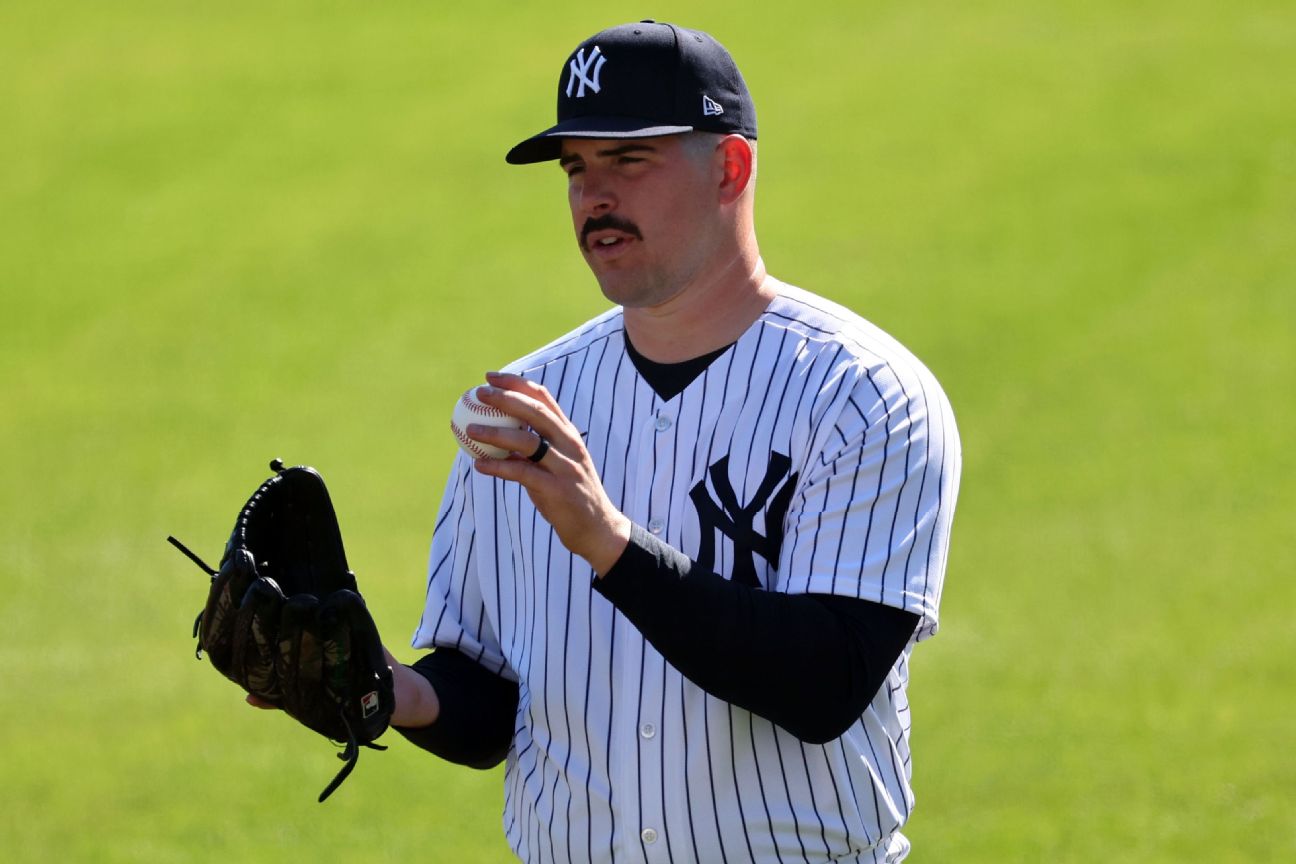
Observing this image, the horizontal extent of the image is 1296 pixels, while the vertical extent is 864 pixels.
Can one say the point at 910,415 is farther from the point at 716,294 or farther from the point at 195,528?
the point at 195,528

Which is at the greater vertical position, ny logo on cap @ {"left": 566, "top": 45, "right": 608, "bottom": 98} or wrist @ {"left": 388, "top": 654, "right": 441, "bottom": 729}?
ny logo on cap @ {"left": 566, "top": 45, "right": 608, "bottom": 98}

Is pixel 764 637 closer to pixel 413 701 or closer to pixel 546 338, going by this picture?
pixel 413 701

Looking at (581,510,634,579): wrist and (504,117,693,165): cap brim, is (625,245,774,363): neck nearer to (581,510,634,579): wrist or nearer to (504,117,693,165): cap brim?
(504,117,693,165): cap brim

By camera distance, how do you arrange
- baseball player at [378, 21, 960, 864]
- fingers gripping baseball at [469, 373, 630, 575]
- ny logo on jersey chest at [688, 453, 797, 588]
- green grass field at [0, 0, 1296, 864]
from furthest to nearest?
green grass field at [0, 0, 1296, 864] → ny logo on jersey chest at [688, 453, 797, 588] → baseball player at [378, 21, 960, 864] → fingers gripping baseball at [469, 373, 630, 575]

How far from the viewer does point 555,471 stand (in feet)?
7.68

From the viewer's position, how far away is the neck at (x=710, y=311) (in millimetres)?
2859

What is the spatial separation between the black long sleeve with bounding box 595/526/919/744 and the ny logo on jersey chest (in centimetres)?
17

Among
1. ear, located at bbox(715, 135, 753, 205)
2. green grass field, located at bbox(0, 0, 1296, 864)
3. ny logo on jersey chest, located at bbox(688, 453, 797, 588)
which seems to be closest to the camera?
ny logo on jersey chest, located at bbox(688, 453, 797, 588)

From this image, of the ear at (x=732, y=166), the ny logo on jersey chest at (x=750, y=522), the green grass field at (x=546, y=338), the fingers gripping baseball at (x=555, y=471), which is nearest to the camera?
the fingers gripping baseball at (x=555, y=471)

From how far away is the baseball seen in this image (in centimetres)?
234

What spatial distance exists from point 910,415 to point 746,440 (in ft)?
0.86

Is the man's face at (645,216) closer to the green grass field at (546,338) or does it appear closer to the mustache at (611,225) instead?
the mustache at (611,225)

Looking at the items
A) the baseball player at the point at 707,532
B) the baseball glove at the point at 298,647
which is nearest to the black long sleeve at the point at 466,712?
the baseball player at the point at 707,532

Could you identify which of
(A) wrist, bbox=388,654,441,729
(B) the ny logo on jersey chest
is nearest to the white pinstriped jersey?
(B) the ny logo on jersey chest
